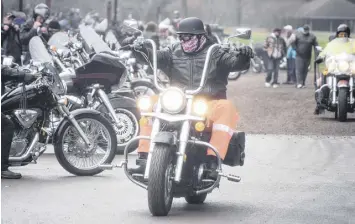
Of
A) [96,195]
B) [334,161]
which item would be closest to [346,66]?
[334,161]

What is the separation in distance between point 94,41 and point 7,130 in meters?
3.80

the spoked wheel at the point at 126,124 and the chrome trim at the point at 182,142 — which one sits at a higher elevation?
the chrome trim at the point at 182,142

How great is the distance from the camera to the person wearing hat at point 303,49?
31.8m

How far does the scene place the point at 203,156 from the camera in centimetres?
944

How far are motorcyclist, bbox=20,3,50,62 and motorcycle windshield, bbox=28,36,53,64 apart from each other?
5541 mm

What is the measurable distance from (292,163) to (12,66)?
3.48 meters

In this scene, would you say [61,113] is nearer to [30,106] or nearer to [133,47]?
[30,106]

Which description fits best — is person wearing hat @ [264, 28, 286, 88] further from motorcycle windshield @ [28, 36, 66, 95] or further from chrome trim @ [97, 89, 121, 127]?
motorcycle windshield @ [28, 36, 66, 95]

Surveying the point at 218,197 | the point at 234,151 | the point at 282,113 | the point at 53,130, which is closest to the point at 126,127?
the point at 53,130

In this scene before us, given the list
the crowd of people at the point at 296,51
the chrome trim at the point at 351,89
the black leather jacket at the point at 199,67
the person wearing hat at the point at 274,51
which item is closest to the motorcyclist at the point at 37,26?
the chrome trim at the point at 351,89

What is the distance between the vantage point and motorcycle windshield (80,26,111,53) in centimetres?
1470

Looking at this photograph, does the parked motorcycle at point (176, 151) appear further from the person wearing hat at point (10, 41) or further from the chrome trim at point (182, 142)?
the person wearing hat at point (10, 41)

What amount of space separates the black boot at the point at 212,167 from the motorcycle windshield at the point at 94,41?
5.34 metres

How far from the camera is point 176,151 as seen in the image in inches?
356
